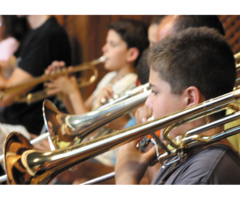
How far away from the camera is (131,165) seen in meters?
0.90

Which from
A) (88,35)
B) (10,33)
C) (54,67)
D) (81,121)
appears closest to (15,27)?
(10,33)

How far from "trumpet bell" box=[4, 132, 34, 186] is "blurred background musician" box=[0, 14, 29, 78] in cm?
177

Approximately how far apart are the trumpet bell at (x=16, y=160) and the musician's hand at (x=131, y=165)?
0.23 meters

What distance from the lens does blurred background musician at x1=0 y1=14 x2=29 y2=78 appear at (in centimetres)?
263

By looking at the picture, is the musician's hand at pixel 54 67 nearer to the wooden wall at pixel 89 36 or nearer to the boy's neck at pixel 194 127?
the wooden wall at pixel 89 36

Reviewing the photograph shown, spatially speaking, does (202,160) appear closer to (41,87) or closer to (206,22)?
(206,22)

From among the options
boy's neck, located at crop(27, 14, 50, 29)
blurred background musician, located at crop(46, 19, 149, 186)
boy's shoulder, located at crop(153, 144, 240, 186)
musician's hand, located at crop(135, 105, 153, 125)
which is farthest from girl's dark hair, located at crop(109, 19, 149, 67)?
boy's shoulder, located at crop(153, 144, 240, 186)

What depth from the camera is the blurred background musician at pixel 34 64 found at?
2.22 metres

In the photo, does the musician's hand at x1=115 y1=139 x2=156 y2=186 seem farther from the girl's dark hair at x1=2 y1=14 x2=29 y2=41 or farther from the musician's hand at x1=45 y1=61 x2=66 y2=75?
the girl's dark hair at x1=2 y1=14 x2=29 y2=41

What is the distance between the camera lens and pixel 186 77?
0.89 m

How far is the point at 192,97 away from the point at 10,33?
2.18 metres
